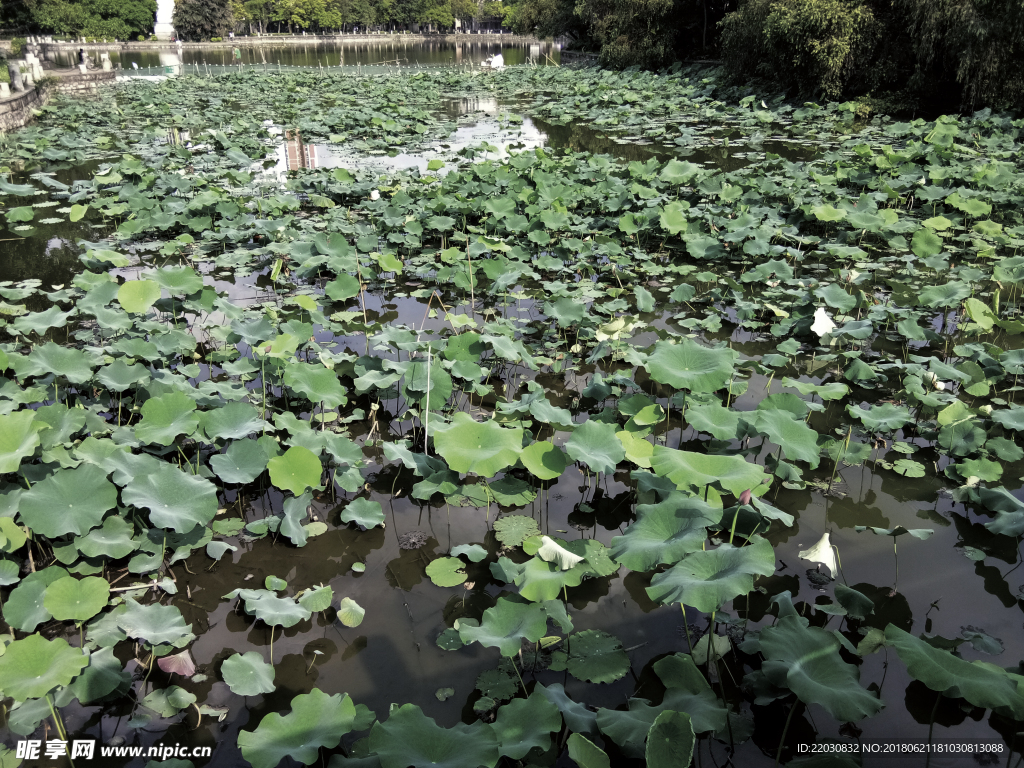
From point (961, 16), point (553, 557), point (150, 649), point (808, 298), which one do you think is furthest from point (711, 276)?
point (961, 16)

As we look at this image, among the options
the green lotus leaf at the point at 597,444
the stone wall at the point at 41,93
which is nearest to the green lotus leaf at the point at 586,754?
the green lotus leaf at the point at 597,444

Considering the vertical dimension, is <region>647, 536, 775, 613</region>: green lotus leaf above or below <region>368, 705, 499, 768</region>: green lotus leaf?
above

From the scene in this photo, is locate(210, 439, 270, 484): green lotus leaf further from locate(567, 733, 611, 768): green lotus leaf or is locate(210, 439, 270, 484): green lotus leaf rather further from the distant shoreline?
the distant shoreline

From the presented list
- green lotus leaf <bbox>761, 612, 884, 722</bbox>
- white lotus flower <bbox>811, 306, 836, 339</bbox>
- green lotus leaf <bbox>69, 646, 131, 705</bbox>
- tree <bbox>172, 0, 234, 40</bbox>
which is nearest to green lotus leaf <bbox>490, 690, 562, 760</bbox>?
green lotus leaf <bbox>761, 612, 884, 722</bbox>

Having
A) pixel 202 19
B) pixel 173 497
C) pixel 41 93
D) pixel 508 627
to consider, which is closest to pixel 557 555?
pixel 508 627

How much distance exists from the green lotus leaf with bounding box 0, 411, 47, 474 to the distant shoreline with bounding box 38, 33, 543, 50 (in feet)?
147

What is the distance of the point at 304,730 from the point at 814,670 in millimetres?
1126

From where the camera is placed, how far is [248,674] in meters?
1.58

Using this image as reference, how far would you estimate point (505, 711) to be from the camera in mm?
1418

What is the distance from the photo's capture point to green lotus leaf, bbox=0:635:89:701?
139 cm

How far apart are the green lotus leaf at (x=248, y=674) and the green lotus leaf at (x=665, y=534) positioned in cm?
91

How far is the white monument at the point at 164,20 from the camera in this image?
48562 millimetres

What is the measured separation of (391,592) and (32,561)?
1078 mm

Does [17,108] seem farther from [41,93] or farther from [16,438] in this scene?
[16,438]
